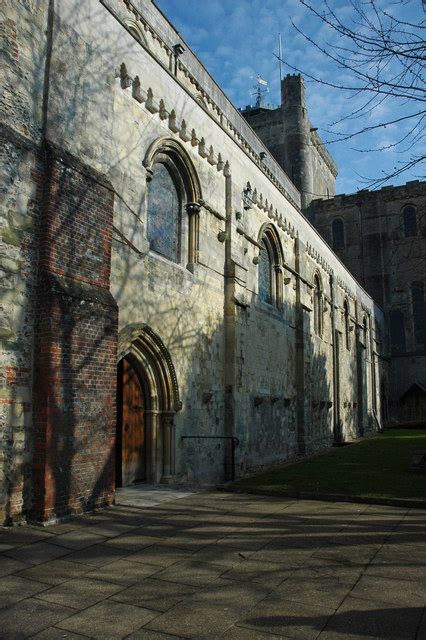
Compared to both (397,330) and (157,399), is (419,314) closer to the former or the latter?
(397,330)

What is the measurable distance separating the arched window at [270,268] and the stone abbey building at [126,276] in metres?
0.07

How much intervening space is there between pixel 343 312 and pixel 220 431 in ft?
58.7

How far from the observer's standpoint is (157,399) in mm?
10438

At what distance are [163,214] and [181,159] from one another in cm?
145

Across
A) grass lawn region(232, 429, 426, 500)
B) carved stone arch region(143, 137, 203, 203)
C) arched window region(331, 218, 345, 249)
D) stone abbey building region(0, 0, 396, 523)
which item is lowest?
grass lawn region(232, 429, 426, 500)

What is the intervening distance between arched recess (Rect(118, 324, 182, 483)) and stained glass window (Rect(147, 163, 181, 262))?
Result: 2.04 meters

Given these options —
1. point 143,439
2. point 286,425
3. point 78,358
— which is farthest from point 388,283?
point 78,358

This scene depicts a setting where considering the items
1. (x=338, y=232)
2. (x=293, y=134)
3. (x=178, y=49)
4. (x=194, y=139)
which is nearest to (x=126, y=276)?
(x=194, y=139)

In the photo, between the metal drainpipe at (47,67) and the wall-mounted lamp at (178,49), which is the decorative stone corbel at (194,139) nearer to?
the metal drainpipe at (47,67)

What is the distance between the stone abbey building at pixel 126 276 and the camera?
680cm

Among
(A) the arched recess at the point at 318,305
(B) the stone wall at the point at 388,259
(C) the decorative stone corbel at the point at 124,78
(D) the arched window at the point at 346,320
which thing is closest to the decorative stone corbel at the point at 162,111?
(C) the decorative stone corbel at the point at 124,78

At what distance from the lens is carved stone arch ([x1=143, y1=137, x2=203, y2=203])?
34.8 ft

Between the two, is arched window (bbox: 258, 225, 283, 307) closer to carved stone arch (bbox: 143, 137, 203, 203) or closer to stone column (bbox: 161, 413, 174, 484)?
carved stone arch (bbox: 143, 137, 203, 203)

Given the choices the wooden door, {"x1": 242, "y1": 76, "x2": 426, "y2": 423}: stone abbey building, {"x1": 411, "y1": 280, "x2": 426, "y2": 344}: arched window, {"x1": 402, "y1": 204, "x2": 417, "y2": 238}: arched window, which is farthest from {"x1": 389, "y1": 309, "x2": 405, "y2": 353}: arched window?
the wooden door
